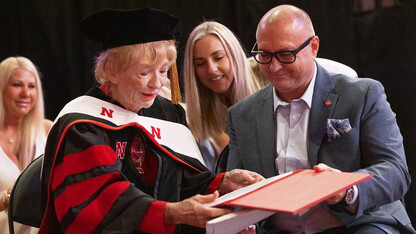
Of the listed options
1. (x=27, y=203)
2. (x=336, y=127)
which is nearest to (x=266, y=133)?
(x=336, y=127)

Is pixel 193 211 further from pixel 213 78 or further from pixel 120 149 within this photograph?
pixel 213 78

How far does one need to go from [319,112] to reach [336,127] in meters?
0.14

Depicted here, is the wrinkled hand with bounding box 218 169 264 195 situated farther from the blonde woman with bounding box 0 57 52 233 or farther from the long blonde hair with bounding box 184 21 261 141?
the blonde woman with bounding box 0 57 52 233

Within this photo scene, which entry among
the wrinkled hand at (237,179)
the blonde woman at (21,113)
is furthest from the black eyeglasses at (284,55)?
the blonde woman at (21,113)

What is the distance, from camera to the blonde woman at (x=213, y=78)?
4043 mm

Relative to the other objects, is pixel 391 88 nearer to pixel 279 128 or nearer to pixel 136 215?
pixel 279 128

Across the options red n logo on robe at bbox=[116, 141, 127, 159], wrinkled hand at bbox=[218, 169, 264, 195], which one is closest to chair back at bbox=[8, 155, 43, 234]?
red n logo on robe at bbox=[116, 141, 127, 159]

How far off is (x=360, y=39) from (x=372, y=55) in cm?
17

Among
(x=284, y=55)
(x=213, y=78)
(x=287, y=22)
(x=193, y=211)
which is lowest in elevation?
(x=193, y=211)

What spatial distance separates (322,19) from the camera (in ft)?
15.3

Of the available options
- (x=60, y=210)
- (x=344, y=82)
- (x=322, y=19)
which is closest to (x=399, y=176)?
(x=344, y=82)

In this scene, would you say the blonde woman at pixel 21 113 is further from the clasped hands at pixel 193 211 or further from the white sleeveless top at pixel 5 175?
the clasped hands at pixel 193 211

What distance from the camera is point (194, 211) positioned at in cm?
227

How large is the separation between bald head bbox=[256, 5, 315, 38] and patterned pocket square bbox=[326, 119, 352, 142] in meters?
0.51
